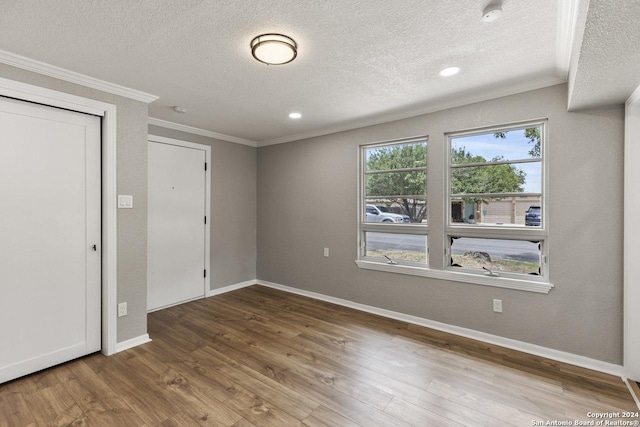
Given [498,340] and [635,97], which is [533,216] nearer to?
[635,97]

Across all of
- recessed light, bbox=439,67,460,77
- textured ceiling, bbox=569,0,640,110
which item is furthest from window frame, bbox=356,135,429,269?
textured ceiling, bbox=569,0,640,110

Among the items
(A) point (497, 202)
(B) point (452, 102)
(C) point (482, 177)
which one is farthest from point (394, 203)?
(B) point (452, 102)

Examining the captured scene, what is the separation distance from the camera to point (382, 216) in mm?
3797

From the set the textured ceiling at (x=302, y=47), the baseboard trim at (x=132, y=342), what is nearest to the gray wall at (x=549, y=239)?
the textured ceiling at (x=302, y=47)

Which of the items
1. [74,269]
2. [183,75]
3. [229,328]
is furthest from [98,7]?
[229,328]

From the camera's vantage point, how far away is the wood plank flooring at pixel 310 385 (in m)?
1.89

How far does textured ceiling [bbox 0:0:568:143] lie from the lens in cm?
166

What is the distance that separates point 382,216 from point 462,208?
3.18ft

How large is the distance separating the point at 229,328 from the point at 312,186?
2196mm

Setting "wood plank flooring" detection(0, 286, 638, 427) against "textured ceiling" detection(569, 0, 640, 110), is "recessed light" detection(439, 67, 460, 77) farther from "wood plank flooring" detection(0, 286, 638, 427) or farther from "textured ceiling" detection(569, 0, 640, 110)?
"wood plank flooring" detection(0, 286, 638, 427)

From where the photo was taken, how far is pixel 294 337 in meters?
3.04

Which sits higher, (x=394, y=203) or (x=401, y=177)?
(x=401, y=177)

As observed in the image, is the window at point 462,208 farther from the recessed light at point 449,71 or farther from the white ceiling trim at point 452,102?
the recessed light at point 449,71

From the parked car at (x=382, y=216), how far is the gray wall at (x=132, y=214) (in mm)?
2589
